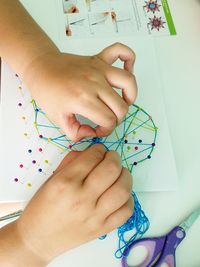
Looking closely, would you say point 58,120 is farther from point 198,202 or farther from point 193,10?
point 193,10

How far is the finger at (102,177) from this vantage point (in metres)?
0.50

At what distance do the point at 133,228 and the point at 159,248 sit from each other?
5 centimetres

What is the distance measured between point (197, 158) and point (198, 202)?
0.08 meters

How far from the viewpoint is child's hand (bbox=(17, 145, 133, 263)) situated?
50 cm

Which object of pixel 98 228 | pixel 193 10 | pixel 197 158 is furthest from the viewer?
pixel 193 10

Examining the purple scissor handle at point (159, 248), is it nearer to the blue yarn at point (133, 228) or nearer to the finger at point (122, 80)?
the blue yarn at point (133, 228)

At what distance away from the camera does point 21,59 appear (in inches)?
23.8

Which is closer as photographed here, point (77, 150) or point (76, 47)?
point (77, 150)

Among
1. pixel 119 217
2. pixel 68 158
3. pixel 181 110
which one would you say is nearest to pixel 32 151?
pixel 68 158

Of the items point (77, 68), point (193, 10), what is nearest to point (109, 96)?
point (77, 68)

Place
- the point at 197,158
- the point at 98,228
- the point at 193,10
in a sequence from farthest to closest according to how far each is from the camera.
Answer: the point at 193,10 < the point at 197,158 < the point at 98,228

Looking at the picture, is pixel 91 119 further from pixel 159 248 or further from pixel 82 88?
pixel 159 248

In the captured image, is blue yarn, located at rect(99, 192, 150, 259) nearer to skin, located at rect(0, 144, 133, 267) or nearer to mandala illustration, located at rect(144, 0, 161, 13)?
skin, located at rect(0, 144, 133, 267)

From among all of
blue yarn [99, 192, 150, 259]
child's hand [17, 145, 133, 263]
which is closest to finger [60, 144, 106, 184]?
child's hand [17, 145, 133, 263]
